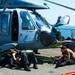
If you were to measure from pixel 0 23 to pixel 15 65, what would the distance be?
8.85 feet

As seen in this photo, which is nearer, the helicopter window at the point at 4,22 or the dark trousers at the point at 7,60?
the dark trousers at the point at 7,60

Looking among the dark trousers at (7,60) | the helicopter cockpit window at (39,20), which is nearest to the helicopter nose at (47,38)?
the helicopter cockpit window at (39,20)

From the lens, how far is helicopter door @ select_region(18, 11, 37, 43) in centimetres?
1381

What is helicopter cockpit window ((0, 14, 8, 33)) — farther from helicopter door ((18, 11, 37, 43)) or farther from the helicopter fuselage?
helicopter door ((18, 11, 37, 43))

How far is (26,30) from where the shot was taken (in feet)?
45.5

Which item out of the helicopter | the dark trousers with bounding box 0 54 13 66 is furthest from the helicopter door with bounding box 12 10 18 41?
the dark trousers with bounding box 0 54 13 66

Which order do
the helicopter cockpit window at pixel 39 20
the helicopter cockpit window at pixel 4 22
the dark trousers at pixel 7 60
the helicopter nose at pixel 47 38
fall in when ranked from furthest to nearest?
1. the helicopter cockpit window at pixel 39 20
2. the helicopter cockpit window at pixel 4 22
3. the helicopter nose at pixel 47 38
4. the dark trousers at pixel 7 60

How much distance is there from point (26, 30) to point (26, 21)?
0.46 metres

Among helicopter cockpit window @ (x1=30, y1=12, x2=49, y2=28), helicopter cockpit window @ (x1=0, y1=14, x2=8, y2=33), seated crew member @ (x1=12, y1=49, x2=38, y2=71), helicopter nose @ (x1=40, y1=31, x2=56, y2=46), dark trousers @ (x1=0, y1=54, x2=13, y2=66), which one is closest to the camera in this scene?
seated crew member @ (x1=12, y1=49, x2=38, y2=71)

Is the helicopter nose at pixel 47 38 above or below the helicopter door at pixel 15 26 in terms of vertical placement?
below

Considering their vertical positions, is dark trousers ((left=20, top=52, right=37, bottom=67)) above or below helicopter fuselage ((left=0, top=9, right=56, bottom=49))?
below

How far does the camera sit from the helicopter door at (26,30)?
45.3ft

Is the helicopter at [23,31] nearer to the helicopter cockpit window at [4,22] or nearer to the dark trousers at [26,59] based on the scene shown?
the helicopter cockpit window at [4,22]

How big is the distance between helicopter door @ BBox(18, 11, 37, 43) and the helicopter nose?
0.37 metres
